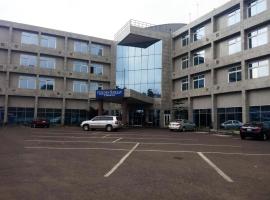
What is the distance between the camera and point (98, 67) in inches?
2004

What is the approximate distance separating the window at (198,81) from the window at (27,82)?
25858 millimetres

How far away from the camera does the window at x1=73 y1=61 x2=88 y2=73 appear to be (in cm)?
4862

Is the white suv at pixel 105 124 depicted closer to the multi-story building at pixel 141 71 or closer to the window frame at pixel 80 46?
the multi-story building at pixel 141 71

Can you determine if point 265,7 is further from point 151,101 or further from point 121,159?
point 121,159

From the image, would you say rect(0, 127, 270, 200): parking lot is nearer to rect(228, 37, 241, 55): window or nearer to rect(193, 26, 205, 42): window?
rect(228, 37, 241, 55): window

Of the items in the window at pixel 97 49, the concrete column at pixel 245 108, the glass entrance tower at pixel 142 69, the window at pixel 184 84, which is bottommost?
the concrete column at pixel 245 108

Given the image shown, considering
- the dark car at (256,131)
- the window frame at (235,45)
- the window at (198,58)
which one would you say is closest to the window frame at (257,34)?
the window frame at (235,45)

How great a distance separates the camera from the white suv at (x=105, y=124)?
30047 millimetres

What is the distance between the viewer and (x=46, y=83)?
4594cm

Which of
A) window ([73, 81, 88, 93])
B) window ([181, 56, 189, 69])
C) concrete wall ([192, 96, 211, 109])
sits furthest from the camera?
window ([73, 81, 88, 93])

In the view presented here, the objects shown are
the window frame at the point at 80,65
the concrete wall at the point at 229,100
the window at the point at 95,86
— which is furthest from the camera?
the window at the point at 95,86

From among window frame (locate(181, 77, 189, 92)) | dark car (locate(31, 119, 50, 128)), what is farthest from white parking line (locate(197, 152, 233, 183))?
window frame (locate(181, 77, 189, 92))

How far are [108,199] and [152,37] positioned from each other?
133ft

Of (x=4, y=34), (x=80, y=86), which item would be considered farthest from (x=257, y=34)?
(x=4, y=34)
